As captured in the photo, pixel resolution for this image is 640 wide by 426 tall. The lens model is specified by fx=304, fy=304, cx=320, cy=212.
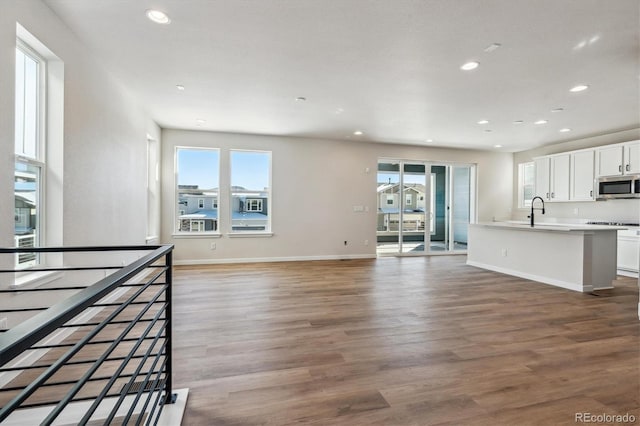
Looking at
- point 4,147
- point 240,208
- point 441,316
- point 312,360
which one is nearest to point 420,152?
point 240,208

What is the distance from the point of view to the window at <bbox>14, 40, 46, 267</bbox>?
7.74 ft

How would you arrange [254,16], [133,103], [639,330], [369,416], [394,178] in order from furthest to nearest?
[394,178]
[133,103]
[639,330]
[254,16]
[369,416]

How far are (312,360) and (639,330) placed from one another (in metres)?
3.12

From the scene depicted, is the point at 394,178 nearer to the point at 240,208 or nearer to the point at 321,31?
the point at 240,208

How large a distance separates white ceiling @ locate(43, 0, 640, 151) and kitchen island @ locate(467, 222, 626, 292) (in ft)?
6.06

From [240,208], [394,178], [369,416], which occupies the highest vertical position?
[394,178]

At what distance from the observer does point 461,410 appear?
1.75 metres

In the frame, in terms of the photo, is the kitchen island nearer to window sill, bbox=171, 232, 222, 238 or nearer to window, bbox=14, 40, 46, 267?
window sill, bbox=171, 232, 222, 238

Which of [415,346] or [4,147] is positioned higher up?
[4,147]

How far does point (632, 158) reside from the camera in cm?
537

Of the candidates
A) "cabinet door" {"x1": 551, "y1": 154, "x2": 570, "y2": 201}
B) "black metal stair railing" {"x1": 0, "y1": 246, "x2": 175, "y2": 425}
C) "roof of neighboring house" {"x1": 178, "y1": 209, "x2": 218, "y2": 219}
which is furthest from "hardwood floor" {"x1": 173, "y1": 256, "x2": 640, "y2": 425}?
"cabinet door" {"x1": 551, "y1": 154, "x2": 570, "y2": 201}

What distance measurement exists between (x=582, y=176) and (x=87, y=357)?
8281 mm

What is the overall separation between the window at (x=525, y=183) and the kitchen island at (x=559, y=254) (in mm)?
3038

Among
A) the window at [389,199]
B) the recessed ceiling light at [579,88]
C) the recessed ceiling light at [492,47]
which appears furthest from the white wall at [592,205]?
the recessed ceiling light at [492,47]
